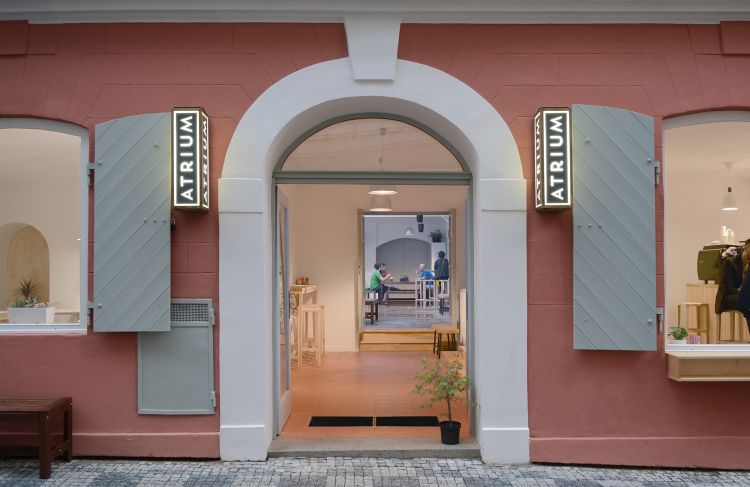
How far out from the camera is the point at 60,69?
462cm

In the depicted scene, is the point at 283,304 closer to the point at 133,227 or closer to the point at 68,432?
the point at 133,227

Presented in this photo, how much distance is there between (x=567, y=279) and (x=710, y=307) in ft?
5.13

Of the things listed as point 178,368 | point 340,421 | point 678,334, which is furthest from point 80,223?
point 678,334

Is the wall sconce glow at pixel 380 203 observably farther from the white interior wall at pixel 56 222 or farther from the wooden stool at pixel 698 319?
the wooden stool at pixel 698 319

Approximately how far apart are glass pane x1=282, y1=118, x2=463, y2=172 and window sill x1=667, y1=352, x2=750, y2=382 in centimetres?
246

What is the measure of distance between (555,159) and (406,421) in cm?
289

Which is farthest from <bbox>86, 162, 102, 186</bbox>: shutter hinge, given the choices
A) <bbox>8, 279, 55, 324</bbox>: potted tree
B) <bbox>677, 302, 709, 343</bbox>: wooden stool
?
<bbox>677, 302, 709, 343</bbox>: wooden stool

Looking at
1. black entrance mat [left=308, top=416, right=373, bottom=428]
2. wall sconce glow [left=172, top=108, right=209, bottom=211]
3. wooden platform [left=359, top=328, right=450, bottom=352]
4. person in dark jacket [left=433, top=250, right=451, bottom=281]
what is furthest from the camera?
person in dark jacket [left=433, top=250, right=451, bottom=281]

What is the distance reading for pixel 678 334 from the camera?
15.7 feet

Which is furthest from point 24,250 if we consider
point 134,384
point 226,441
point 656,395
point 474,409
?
point 656,395

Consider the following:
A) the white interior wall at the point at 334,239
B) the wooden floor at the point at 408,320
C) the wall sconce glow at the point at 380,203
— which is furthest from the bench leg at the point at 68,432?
the wooden floor at the point at 408,320

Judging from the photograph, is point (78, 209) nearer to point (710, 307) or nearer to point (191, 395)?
point (191, 395)

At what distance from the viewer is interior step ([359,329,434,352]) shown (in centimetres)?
1010

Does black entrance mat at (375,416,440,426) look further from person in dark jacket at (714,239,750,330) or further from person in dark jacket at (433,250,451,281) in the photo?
person in dark jacket at (433,250,451,281)
